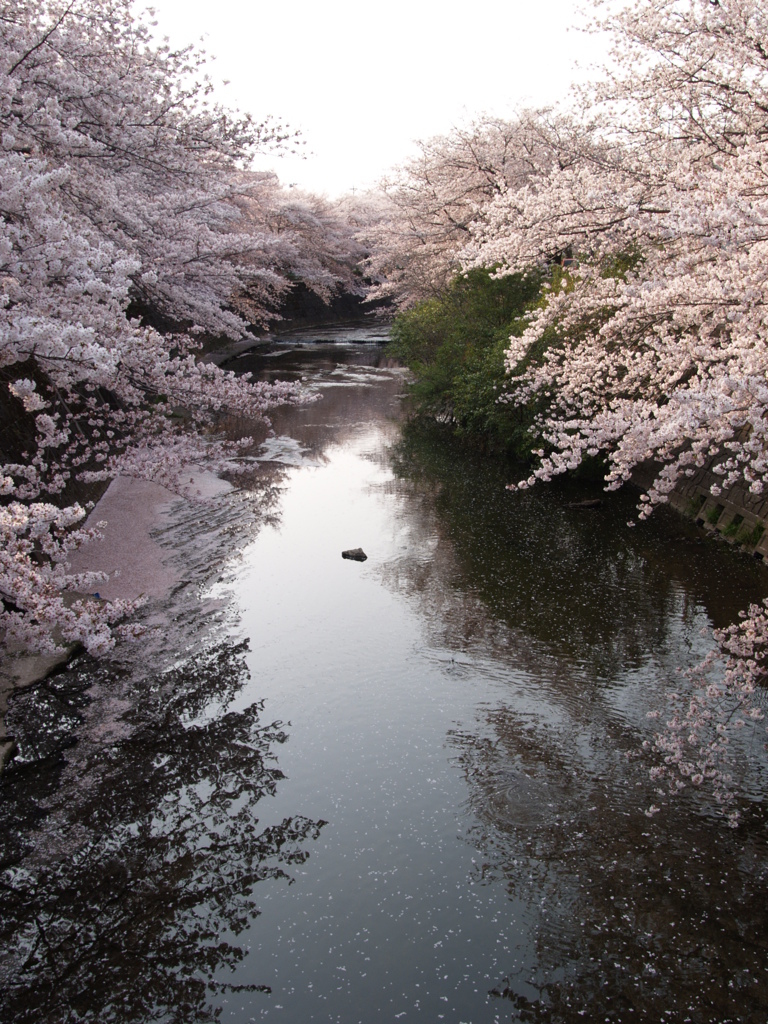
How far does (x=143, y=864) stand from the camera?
4.61m

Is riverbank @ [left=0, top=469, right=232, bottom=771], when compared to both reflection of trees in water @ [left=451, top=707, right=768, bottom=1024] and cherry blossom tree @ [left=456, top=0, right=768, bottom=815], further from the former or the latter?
cherry blossom tree @ [left=456, top=0, right=768, bottom=815]

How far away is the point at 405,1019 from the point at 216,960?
1113 millimetres

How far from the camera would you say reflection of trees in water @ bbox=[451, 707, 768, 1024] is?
3791mm

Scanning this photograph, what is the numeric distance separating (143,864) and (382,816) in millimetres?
1618

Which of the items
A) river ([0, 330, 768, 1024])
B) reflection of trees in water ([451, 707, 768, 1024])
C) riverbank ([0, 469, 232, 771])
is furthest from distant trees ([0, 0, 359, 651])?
reflection of trees in water ([451, 707, 768, 1024])

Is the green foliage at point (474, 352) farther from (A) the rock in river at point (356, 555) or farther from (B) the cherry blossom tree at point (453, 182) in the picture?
(A) the rock in river at point (356, 555)

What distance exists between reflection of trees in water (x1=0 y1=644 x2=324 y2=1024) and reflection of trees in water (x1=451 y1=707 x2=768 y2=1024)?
141 cm

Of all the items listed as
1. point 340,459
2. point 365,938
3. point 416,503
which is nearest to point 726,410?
point 365,938

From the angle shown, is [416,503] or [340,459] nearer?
[416,503]

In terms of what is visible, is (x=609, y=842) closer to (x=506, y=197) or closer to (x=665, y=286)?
(x=665, y=286)

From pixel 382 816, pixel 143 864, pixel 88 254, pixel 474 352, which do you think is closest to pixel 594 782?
pixel 382 816

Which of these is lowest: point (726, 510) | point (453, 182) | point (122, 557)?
point (122, 557)

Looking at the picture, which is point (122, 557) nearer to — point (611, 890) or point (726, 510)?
point (611, 890)

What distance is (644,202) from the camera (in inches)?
232
